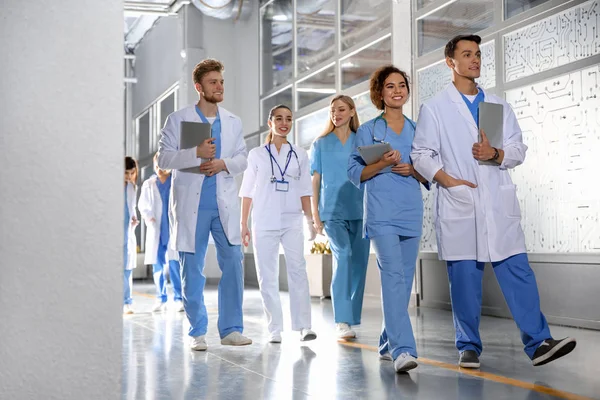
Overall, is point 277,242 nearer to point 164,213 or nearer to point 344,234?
point 344,234

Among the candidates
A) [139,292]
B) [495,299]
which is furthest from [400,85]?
[139,292]

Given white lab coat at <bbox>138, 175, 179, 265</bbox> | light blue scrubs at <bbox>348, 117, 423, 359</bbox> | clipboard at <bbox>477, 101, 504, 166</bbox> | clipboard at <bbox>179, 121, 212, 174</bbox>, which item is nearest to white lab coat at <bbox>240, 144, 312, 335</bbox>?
clipboard at <bbox>179, 121, 212, 174</bbox>

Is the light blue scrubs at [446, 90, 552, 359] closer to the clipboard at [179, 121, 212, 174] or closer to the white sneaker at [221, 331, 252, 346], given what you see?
the white sneaker at [221, 331, 252, 346]

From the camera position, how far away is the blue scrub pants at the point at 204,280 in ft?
15.5

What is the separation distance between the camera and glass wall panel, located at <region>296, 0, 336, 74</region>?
34.2 ft

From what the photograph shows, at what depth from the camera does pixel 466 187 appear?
380 centimetres

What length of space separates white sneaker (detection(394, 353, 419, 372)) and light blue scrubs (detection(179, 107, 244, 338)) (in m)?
1.41

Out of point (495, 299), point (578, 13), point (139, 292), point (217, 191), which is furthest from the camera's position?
point (139, 292)

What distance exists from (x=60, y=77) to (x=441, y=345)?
3.50m

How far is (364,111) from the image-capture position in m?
9.45

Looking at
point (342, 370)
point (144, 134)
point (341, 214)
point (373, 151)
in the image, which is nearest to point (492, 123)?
point (373, 151)

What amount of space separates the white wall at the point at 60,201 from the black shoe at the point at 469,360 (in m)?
2.41

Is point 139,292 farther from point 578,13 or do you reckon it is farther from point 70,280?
point 70,280

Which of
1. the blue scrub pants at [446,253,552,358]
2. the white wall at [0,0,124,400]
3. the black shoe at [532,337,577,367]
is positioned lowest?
the black shoe at [532,337,577,367]
